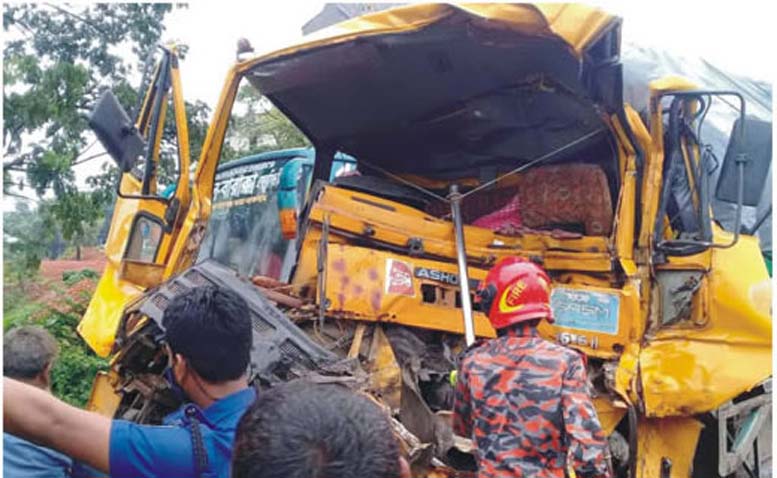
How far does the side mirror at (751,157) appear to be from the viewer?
10.5 ft

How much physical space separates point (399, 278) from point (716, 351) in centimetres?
136

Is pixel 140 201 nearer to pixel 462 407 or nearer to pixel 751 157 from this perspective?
pixel 462 407

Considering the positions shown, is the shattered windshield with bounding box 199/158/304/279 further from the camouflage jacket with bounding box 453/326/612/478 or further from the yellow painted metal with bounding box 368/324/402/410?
the camouflage jacket with bounding box 453/326/612/478

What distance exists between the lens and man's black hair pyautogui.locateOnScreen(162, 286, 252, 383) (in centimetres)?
176

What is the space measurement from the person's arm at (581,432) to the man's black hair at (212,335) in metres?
1.16

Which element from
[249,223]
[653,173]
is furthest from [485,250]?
[249,223]

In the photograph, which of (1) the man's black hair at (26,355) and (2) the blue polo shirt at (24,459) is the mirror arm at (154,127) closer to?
(1) the man's black hair at (26,355)

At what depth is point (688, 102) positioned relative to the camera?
11.8 feet

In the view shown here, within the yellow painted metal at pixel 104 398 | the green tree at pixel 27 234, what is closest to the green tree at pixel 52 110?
the green tree at pixel 27 234

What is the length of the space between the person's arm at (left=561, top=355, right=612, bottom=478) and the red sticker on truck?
44.4 inches

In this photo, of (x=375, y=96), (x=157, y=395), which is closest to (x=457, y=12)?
(x=375, y=96)

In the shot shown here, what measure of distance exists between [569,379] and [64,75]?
6115 millimetres

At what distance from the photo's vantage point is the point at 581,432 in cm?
250

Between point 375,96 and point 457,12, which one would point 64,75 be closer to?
point 375,96
